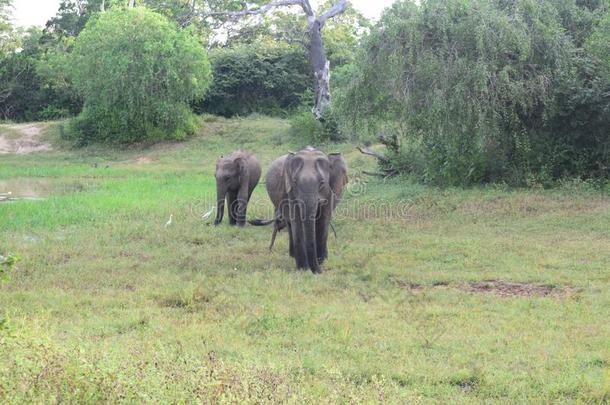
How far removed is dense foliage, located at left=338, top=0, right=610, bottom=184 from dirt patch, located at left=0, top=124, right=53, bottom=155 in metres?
19.5

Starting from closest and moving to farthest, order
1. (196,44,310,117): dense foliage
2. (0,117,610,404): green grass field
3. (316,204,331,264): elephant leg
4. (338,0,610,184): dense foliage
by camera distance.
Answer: (0,117,610,404): green grass field → (316,204,331,264): elephant leg → (338,0,610,184): dense foliage → (196,44,310,117): dense foliage

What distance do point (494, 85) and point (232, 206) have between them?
598 centimetres

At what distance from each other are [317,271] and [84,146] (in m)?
25.1

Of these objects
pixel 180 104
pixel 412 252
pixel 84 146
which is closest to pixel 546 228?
pixel 412 252

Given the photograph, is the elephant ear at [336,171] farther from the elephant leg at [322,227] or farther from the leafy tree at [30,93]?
the leafy tree at [30,93]

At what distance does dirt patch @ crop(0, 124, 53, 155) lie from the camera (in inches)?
1273

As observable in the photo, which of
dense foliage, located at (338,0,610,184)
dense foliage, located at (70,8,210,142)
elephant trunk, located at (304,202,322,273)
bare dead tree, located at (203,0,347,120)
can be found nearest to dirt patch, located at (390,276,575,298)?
elephant trunk, located at (304,202,322,273)

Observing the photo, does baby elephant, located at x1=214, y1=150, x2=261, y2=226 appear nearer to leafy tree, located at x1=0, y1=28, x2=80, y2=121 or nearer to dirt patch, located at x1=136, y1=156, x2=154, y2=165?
dirt patch, located at x1=136, y1=156, x2=154, y2=165

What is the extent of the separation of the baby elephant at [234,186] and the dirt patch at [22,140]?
20312mm

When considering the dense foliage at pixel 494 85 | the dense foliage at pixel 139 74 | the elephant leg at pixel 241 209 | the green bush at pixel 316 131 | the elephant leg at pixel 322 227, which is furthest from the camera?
the dense foliage at pixel 139 74

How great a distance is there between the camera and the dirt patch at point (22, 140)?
32.3 m

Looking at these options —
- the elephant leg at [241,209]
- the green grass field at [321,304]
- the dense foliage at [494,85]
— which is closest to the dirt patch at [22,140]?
the green grass field at [321,304]

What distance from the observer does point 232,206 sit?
1417 centimetres

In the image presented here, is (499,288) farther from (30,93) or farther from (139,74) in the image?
(30,93)
